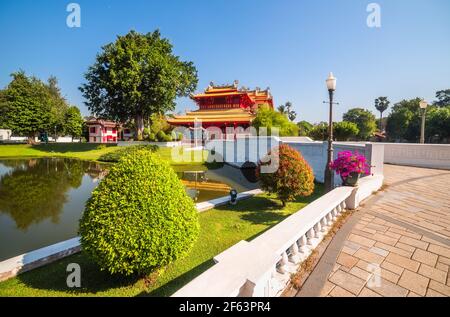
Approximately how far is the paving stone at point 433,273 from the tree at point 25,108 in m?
49.7

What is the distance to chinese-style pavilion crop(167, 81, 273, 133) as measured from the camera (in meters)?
32.5

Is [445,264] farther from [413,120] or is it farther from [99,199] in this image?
[413,120]

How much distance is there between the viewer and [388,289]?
2.79 m

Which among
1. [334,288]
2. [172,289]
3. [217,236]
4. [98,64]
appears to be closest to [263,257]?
[334,288]

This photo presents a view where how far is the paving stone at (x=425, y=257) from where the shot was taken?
137 inches

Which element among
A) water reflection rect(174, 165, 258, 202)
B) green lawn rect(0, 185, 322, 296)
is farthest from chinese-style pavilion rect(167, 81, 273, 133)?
green lawn rect(0, 185, 322, 296)

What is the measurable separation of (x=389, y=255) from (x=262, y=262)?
8.60 feet

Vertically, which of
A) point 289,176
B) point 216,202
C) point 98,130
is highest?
point 98,130

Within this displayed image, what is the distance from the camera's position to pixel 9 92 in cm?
3756

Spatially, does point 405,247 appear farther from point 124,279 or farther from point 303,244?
point 124,279

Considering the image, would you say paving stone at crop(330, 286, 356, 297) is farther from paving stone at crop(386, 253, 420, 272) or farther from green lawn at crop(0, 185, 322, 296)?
green lawn at crop(0, 185, 322, 296)

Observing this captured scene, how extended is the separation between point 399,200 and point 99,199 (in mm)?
7991

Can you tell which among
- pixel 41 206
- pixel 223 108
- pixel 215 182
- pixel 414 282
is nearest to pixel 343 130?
pixel 223 108

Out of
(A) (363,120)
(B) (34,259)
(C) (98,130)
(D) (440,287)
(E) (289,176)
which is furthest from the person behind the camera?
(C) (98,130)
